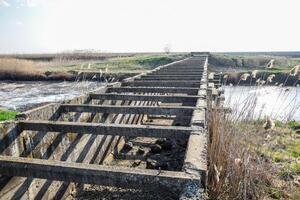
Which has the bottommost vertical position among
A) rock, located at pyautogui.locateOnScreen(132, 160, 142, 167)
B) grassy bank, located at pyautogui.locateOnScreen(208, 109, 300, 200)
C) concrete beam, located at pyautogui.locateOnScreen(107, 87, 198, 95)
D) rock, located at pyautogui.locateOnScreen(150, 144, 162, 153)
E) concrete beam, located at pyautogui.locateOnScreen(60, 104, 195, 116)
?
rock, located at pyautogui.locateOnScreen(132, 160, 142, 167)

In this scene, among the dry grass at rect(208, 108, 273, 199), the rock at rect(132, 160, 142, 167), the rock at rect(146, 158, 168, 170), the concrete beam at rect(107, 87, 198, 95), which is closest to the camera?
the dry grass at rect(208, 108, 273, 199)

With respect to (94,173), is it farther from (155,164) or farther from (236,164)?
(155,164)

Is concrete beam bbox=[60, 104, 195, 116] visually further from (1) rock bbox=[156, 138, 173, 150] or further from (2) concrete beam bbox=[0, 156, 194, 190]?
(2) concrete beam bbox=[0, 156, 194, 190]

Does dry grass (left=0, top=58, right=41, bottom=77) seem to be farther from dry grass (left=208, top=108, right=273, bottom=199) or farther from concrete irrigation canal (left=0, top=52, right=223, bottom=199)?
dry grass (left=208, top=108, right=273, bottom=199)

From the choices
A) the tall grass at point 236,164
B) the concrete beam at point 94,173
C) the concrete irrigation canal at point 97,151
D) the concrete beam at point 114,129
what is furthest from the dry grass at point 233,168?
the concrete beam at point 94,173

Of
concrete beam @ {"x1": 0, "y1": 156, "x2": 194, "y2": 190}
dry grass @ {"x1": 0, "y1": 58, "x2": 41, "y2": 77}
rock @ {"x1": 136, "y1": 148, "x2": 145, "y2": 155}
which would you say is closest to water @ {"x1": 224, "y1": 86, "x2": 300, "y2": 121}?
rock @ {"x1": 136, "y1": 148, "x2": 145, "y2": 155}

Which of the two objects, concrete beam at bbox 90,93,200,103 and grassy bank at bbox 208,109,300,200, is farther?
concrete beam at bbox 90,93,200,103

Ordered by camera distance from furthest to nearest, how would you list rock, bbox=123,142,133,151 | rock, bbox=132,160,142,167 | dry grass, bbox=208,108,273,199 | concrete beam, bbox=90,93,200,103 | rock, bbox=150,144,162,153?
rock, bbox=123,142,133,151
rock, bbox=150,144,162,153
concrete beam, bbox=90,93,200,103
rock, bbox=132,160,142,167
dry grass, bbox=208,108,273,199

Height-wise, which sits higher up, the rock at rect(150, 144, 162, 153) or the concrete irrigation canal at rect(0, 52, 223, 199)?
the concrete irrigation canal at rect(0, 52, 223, 199)

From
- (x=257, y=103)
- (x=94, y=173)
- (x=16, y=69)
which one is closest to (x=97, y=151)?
(x=94, y=173)

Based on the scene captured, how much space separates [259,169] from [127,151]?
114 inches

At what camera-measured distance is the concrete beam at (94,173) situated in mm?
2004

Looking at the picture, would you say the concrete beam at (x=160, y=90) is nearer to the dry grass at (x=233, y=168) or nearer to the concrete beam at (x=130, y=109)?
the concrete beam at (x=130, y=109)

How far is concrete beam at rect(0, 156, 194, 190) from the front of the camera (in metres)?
2.00
